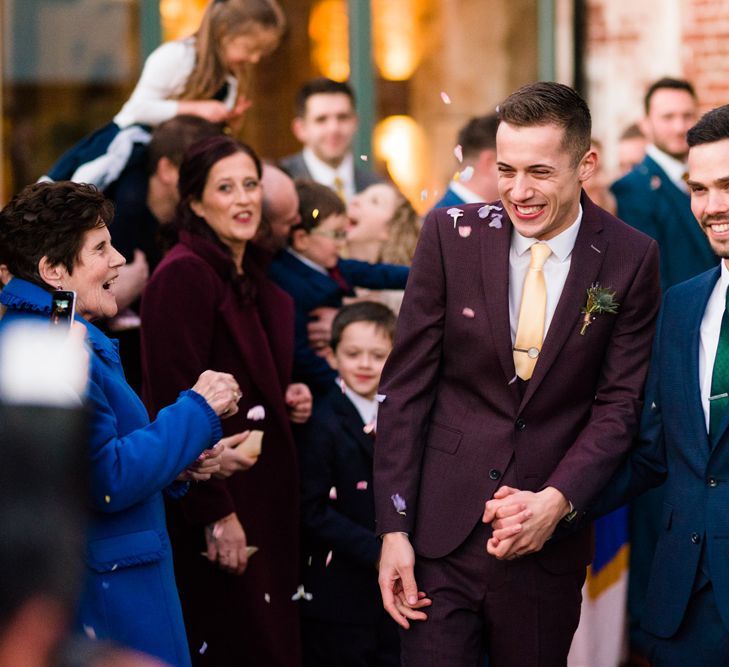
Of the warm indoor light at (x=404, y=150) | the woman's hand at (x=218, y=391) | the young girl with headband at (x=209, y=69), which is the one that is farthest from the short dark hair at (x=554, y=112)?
the warm indoor light at (x=404, y=150)

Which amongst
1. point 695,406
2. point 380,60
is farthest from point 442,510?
point 380,60

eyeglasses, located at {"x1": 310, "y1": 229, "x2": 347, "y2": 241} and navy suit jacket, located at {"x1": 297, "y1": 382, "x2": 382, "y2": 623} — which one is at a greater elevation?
eyeglasses, located at {"x1": 310, "y1": 229, "x2": 347, "y2": 241}

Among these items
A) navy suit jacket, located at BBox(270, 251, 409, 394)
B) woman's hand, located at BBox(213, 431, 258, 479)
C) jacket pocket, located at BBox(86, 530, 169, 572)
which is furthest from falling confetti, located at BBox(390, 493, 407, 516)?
navy suit jacket, located at BBox(270, 251, 409, 394)

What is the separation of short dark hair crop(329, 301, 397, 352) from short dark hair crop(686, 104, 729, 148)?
1.72m

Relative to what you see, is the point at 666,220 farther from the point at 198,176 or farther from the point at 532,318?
the point at 532,318

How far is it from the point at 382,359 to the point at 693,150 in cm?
178

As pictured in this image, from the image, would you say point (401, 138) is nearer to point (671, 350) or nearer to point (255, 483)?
point (255, 483)

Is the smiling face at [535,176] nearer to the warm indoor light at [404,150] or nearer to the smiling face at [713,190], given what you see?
the smiling face at [713,190]

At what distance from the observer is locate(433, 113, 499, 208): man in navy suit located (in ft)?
20.3

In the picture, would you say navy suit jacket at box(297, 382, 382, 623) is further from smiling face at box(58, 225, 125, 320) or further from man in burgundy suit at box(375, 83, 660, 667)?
smiling face at box(58, 225, 125, 320)

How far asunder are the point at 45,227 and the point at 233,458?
129 centimetres

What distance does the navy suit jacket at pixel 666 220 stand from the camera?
6.83 metres

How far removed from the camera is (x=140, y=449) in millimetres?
3465

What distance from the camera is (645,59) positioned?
945 centimetres
